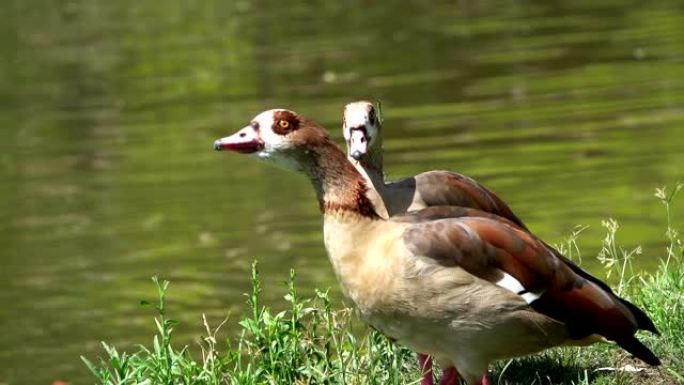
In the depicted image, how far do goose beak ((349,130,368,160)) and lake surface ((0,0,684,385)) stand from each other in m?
3.75

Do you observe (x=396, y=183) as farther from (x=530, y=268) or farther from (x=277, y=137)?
(x=530, y=268)

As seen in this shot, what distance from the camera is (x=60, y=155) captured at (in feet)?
56.6

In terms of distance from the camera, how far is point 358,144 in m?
6.73

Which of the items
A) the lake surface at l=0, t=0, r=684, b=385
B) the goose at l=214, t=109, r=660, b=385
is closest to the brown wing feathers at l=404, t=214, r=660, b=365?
the goose at l=214, t=109, r=660, b=385

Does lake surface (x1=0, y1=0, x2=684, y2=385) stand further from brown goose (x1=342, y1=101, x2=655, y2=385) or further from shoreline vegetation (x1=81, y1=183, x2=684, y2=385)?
shoreline vegetation (x1=81, y1=183, x2=684, y2=385)

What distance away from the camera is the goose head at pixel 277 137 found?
597cm

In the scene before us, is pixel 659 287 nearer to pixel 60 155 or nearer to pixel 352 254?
pixel 352 254

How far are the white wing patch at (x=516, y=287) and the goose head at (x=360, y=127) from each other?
3.60 ft

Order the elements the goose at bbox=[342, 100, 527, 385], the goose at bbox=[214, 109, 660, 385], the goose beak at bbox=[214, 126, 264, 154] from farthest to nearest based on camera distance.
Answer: the goose at bbox=[342, 100, 527, 385], the goose beak at bbox=[214, 126, 264, 154], the goose at bbox=[214, 109, 660, 385]

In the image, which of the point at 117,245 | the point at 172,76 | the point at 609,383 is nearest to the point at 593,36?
the point at 172,76

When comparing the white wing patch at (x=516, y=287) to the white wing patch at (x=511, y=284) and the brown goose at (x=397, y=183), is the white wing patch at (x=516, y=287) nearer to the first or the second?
the white wing patch at (x=511, y=284)

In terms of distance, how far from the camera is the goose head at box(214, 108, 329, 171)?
5.97 metres

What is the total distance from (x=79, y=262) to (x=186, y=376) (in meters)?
7.14

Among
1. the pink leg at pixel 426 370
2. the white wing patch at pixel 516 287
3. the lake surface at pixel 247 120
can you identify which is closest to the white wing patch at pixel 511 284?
the white wing patch at pixel 516 287
